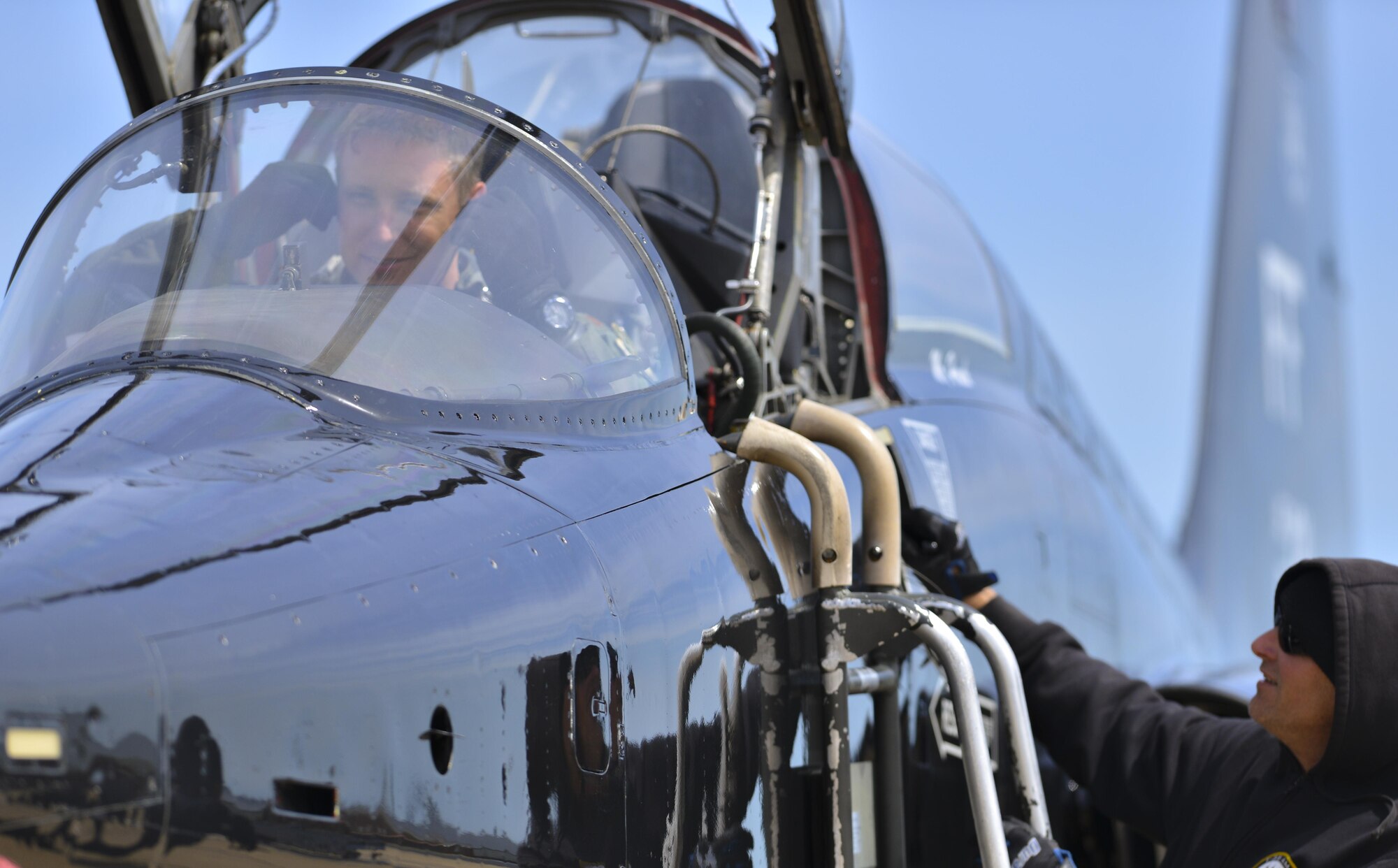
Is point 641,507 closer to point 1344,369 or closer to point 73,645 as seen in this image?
point 73,645

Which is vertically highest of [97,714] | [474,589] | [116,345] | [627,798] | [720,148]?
[720,148]

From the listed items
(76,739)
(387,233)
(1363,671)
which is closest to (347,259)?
(387,233)

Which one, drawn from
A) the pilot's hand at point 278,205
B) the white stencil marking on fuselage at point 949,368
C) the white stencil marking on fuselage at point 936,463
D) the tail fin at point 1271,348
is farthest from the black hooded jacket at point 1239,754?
the tail fin at point 1271,348

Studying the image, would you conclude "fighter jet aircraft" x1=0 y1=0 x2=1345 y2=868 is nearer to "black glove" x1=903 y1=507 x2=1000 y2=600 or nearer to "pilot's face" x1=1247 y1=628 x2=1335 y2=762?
"black glove" x1=903 y1=507 x2=1000 y2=600

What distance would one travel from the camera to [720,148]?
5.44 m

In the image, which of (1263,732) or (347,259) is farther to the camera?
(1263,732)

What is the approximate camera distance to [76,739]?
1.46m

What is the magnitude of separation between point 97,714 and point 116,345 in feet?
3.59

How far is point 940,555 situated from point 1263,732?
910 mm

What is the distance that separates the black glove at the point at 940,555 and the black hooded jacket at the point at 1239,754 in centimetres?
18

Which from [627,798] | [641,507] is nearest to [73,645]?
[627,798]

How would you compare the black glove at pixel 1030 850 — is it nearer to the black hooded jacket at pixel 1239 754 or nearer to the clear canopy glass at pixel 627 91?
the black hooded jacket at pixel 1239 754

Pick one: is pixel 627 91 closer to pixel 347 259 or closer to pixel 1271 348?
pixel 347 259

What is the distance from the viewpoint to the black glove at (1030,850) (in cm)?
298
